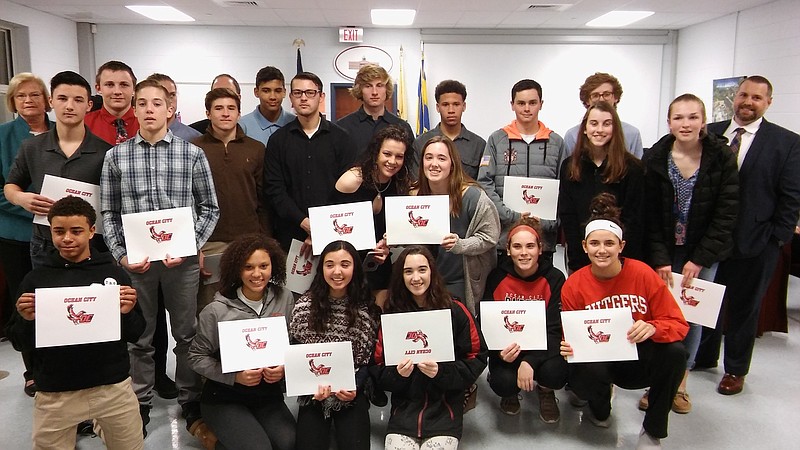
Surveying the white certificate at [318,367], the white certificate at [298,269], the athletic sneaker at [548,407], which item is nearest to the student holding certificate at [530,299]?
the athletic sneaker at [548,407]

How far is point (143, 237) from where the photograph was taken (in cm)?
258

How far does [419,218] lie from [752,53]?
660 centimetres

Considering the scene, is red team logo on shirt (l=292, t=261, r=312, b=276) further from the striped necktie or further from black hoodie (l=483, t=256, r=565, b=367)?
the striped necktie

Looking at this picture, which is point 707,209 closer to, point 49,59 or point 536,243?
point 536,243

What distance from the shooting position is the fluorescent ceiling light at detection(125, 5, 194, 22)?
7181mm

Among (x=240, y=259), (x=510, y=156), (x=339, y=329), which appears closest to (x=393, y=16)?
(x=510, y=156)

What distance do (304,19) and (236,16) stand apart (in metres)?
0.94

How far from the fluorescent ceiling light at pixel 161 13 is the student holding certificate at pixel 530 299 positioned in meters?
6.29

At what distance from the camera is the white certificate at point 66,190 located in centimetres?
261

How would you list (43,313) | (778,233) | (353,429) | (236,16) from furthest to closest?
1. (236,16)
2. (778,233)
3. (353,429)
4. (43,313)

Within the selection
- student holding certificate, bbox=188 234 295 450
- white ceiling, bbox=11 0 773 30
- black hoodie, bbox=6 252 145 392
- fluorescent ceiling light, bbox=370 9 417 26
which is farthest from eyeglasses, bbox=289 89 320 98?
fluorescent ceiling light, bbox=370 9 417 26

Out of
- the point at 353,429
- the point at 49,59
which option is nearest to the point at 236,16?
the point at 49,59

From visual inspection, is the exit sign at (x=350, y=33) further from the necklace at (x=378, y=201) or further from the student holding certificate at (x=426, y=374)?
the student holding certificate at (x=426, y=374)

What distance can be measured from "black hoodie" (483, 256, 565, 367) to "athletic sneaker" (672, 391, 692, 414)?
82 centimetres
